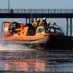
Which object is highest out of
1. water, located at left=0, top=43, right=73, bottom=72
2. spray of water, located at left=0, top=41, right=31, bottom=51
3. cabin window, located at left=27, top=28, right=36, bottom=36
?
cabin window, located at left=27, top=28, right=36, bottom=36

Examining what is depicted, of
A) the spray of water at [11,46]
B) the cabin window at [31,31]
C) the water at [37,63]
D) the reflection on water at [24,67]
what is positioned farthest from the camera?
the cabin window at [31,31]

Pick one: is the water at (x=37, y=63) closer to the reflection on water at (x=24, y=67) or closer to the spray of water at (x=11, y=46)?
the reflection on water at (x=24, y=67)

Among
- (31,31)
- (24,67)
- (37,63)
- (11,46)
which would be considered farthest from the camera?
(31,31)

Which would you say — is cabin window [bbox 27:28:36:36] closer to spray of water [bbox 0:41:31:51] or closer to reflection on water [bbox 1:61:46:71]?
spray of water [bbox 0:41:31:51]

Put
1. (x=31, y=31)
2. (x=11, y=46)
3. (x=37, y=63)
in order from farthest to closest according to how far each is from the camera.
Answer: (x=31, y=31)
(x=11, y=46)
(x=37, y=63)

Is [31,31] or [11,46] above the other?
[31,31]

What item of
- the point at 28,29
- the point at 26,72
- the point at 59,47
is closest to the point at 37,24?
the point at 28,29

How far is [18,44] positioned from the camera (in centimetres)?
3681

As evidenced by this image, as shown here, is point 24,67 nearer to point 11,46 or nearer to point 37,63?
point 37,63

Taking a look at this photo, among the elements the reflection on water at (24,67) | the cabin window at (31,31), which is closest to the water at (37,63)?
the reflection on water at (24,67)

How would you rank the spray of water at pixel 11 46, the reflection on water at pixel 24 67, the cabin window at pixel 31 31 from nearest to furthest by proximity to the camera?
the reflection on water at pixel 24 67 → the spray of water at pixel 11 46 → the cabin window at pixel 31 31

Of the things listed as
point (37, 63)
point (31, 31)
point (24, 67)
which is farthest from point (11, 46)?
point (24, 67)

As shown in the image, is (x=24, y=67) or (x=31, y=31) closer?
(x=24, y=67)

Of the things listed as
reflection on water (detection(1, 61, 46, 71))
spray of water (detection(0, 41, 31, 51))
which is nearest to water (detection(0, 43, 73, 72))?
reflection on water (detection(1, 61, 46, 71))
